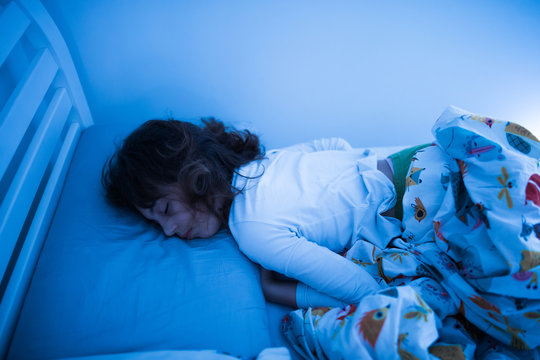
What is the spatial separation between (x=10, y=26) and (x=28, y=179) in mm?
328

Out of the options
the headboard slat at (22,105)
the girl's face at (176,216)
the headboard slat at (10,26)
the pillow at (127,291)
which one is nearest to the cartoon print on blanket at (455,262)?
the pillow at (127,291)

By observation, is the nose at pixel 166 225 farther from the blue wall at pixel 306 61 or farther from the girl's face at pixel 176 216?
the blue wall at pixel 306 61

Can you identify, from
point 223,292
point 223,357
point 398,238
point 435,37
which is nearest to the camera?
point 223,357

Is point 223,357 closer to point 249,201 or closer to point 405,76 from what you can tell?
point 249,201

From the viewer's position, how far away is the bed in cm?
58

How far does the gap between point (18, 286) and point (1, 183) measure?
26cm

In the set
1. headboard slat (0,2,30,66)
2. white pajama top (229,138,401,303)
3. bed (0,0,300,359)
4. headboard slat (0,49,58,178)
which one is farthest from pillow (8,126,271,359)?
headboard slat (0,2,30,66)

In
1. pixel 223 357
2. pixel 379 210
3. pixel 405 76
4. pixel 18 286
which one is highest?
pixel 405 76

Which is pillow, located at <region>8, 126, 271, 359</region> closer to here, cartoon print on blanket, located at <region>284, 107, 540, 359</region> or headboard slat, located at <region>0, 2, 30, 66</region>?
cartoon print on blanket, located at <region>284, 107, 540, 359</region>

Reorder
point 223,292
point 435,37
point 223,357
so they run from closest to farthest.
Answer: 1. point 223,357
2. point 223,292
3. point 435,37

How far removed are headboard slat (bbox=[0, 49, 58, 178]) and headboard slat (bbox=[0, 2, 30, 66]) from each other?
8 centimetres

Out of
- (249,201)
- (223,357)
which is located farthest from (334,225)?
(223,357)

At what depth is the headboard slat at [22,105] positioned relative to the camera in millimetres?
591

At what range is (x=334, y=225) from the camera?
2.76 feet
